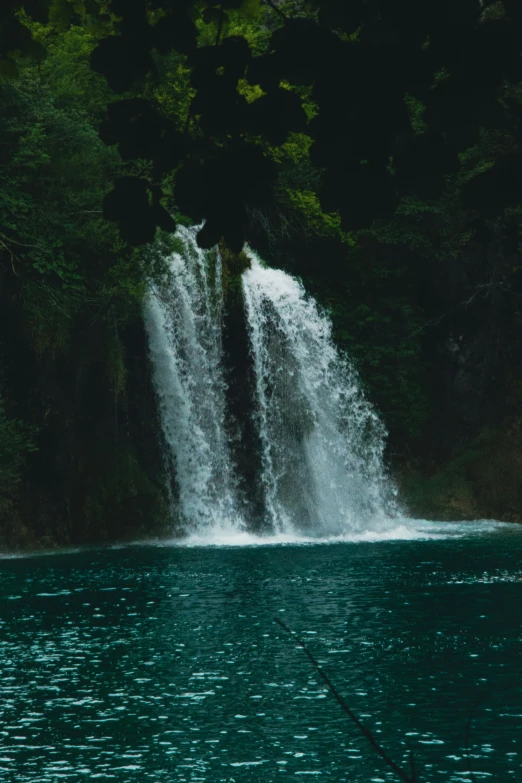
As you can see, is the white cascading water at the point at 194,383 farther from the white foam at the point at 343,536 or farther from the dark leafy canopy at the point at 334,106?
the dark leafy canopy at the point at 334,106

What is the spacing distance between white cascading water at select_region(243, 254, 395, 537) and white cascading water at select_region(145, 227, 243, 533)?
1.18m

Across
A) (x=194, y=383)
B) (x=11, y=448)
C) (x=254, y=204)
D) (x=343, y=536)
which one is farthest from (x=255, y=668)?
(x=194, y=383)

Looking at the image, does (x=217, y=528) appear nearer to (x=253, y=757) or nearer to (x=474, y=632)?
(x=474, y=632)

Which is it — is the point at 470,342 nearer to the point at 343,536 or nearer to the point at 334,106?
the point at 343,536

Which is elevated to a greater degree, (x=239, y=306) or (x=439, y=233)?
(x=439, y=233)

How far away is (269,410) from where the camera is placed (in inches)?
1339

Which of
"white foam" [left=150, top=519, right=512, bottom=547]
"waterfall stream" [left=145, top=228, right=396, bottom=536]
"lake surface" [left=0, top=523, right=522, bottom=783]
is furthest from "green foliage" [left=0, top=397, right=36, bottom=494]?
"waterfall stream" [left=145, top=228, right=396, bottom=536]

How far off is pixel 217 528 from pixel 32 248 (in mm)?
9089

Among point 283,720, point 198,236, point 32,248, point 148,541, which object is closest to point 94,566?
point 148,541

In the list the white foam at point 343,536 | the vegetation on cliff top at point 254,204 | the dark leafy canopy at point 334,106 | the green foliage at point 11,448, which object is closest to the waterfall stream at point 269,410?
the white foam at point 343,536

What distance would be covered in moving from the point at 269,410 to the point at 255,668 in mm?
19104

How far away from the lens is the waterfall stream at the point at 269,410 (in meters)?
32.5

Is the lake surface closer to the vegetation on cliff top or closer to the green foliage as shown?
the green foliage

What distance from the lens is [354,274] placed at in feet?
130
